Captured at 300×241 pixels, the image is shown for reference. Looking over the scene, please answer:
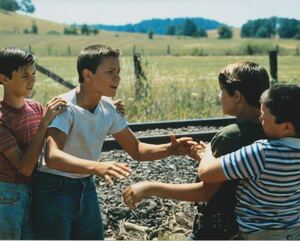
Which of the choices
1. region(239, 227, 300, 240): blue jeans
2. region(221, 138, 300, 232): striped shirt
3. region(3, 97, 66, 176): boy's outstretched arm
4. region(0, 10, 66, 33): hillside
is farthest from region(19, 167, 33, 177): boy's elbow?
region(0, 10, 66, 33): hillside

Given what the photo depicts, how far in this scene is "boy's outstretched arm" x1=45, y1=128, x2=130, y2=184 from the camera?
9.21 ft

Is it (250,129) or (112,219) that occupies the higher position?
(250,129)

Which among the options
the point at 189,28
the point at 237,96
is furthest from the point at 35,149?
the point at 189,28

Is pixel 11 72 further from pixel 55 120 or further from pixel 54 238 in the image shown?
pixel 54 238

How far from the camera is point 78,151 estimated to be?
3.31 meters

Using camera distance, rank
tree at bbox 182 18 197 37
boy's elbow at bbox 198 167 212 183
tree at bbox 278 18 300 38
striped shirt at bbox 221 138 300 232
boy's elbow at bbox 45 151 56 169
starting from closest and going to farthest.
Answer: striped shirt at bbox 221 138 300 232 < boy's elbow at bbox 198 167 212 183 < boy's elbow at bbox 45 151 56 169 < tree at bbox 278 18 300 38 < tree at bbox 182 18 197 37

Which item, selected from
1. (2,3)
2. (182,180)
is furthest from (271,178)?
(2,3)

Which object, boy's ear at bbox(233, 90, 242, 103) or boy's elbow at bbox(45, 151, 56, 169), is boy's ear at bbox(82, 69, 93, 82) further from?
boy's ear at bbox(233, 90, 242, 103)

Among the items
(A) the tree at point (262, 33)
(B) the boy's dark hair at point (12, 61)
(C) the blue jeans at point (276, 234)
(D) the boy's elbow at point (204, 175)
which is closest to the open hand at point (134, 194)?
(D) the boy's elbow at point (204, 175)

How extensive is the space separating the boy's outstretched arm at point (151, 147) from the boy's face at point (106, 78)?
390 millimetres

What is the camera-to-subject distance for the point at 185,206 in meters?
5.54

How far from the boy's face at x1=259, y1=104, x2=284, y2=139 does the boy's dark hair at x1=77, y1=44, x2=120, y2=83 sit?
1.10 m

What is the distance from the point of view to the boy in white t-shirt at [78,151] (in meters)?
3.21

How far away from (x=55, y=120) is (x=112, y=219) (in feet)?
7.61
